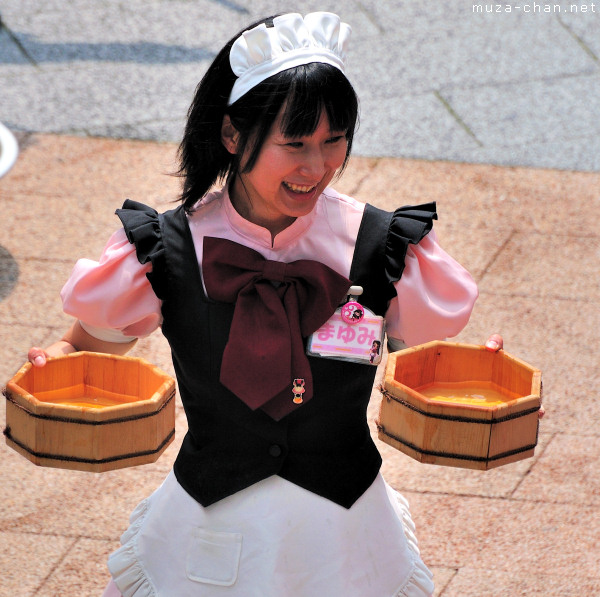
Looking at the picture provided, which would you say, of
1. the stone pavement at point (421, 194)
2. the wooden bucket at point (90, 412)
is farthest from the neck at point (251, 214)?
the stone pavement at point (421, 194)

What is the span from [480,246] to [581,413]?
1224 millimetres

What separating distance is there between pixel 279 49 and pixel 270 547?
1008 millimetres

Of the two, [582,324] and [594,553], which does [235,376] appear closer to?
[594,553]

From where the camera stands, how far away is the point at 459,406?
240cm

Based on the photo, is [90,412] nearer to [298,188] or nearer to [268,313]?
[268,313]

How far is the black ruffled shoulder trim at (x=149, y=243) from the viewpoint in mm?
2283

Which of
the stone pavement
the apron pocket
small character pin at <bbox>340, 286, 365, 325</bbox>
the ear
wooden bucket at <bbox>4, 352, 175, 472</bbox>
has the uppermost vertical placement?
the ear

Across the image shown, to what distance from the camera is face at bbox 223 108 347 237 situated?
2189 millimetres

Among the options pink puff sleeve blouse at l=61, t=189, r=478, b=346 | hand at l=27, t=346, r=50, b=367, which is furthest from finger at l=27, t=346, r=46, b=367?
pink puff sleeve blouse at l=61, t=189, r=478, b=346

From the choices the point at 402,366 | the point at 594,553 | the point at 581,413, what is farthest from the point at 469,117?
the point at 402,366

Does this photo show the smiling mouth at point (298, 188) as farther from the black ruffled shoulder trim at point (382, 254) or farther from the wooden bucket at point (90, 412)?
the wooden bucket at point (90, 412)

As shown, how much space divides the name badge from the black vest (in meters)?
0.03

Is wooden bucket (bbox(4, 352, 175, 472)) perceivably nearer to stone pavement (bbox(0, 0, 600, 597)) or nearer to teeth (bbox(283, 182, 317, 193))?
teeth (bbox(283, 182, 317, 193))

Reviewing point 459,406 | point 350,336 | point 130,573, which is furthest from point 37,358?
point 459,406
